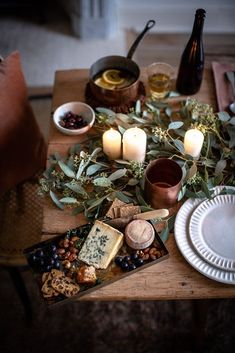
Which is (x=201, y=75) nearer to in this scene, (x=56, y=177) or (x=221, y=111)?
(x=221, y=111)

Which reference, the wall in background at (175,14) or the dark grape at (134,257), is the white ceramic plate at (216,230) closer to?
the dark grape at (134,257)

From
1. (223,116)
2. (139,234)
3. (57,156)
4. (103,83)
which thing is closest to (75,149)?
(57,156)

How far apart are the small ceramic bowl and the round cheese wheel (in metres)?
0.40

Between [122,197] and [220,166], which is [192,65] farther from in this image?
[122,197]

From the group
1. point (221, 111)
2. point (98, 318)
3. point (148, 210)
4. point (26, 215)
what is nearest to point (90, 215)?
point (148, 210)

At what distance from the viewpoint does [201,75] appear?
1439 millimetres

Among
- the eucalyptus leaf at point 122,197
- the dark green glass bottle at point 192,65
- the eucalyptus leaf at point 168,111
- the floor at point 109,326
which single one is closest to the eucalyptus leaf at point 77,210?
the eucalyptus leaf at point 122,197

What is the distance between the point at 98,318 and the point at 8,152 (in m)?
0.77

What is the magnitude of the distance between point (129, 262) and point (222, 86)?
755 millimetres

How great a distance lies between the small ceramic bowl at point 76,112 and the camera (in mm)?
1355

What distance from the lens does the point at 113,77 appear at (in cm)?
144

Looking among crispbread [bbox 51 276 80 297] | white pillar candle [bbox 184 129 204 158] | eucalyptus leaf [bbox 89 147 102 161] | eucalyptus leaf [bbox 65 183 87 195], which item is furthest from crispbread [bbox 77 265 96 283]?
white pillar candle [bbox 184 129 204 158]

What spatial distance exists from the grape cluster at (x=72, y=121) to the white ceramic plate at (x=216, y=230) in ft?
1.56

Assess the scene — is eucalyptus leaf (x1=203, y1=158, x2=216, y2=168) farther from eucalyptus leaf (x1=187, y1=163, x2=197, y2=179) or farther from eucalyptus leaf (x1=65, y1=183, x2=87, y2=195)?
eucalyptus leaf (x1=65, y1=183, x2=87, y2=195)
